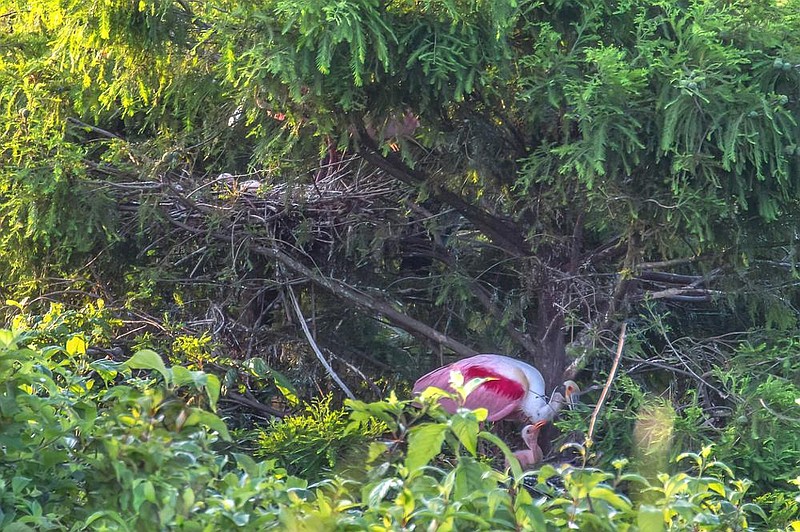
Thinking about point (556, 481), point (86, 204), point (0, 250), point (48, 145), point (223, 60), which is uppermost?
point (223, 60)

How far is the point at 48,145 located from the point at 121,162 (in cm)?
55

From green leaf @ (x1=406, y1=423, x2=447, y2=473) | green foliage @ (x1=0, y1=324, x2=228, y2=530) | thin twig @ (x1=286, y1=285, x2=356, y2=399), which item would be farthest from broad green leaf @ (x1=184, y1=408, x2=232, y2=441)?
thin twig @ (x1=286, y1=285, x2=356, y2=399)

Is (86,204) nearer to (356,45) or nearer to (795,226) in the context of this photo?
(356,45)

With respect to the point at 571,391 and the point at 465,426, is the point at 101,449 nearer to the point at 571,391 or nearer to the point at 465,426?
the point at 465,426

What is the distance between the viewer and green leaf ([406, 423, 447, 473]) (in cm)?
196

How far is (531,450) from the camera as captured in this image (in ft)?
16.5

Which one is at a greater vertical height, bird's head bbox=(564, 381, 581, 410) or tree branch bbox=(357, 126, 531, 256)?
tree branch bbox=(357, 126, 531, 256)

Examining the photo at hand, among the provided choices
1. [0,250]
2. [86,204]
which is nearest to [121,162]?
[86,204]

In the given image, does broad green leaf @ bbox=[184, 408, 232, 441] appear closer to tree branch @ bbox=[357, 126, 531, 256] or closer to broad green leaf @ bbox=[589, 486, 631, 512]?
broad green leaf @ bbox=[589, 486, 631, 512]

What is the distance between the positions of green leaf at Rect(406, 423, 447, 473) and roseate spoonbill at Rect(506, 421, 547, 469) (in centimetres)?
313

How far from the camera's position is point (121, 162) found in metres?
5.51

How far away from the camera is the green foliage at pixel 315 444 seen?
4.71m

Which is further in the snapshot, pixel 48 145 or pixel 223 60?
pixel 48 145

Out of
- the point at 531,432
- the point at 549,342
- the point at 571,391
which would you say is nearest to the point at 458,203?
the point at 549,342
